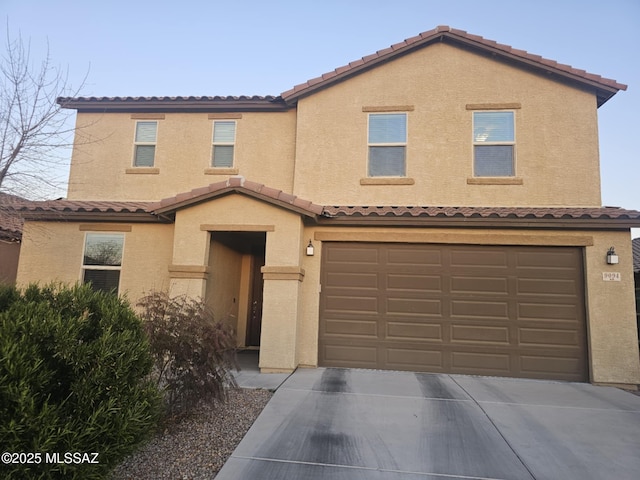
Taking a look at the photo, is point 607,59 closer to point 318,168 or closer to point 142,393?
point 318,168

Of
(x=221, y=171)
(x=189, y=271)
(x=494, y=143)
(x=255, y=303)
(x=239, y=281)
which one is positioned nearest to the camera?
(x=189, y=271)

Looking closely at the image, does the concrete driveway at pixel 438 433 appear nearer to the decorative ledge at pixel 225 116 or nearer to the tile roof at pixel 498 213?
the tile roof at pixel 498 213

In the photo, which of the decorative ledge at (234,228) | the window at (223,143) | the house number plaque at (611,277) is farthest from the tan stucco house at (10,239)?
the house number plaque at (611,277)

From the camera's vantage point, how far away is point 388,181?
945 cm

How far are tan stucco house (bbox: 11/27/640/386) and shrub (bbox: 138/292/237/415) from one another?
2.69 metres

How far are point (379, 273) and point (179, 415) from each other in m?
4.91

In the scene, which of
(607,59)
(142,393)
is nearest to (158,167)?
(142,393)

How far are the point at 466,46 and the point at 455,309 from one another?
6614mm

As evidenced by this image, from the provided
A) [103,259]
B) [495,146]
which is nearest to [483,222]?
[495,146]

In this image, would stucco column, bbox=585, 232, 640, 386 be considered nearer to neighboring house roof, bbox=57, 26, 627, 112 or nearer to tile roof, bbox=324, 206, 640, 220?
tile roof, bbox=324, 206, 640, 220

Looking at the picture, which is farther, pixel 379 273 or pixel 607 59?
pixel 607 59

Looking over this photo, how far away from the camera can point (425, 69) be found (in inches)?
386

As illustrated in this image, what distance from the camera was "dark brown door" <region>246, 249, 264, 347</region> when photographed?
36.3 ft

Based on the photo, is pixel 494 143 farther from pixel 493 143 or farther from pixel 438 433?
pixel 438 433
